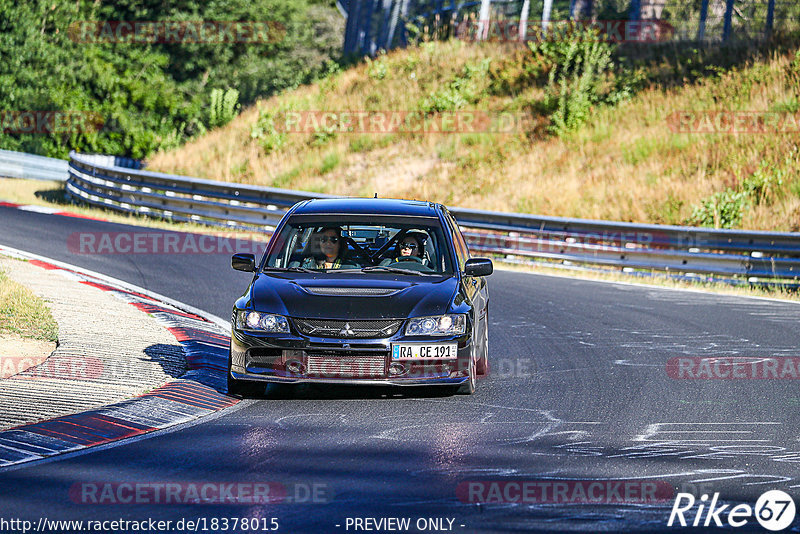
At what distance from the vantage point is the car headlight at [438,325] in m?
8.54

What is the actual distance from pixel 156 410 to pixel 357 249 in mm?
2452

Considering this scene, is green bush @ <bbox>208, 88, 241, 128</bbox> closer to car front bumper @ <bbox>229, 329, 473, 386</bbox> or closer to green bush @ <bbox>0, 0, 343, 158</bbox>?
green bush @ <bbox>0, 0, 343, 158</bbox>

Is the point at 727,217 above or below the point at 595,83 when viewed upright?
below

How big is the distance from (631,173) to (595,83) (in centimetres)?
568

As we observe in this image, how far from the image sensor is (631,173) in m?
26.8

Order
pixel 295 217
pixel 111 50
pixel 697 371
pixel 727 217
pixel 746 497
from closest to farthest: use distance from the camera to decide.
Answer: pixel 746 497 < pixel 295 217 < pixel 697 371 < pixel 727 217 < pixel 111 50

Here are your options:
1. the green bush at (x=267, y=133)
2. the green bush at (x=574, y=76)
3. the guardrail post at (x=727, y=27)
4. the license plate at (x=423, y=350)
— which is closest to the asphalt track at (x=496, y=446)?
Result: the license plate at (x=423, y=350)

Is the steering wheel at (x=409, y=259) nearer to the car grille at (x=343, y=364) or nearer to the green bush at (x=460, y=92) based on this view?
the car grille at (x=343, y=364)

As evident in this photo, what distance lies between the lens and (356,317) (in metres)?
8.47

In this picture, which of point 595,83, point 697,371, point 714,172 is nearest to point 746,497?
point 697,371

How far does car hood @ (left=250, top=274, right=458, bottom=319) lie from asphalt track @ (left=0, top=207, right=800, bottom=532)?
29.1 inches

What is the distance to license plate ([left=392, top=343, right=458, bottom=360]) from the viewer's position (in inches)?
333

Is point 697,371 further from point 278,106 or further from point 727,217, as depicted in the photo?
point 278,106

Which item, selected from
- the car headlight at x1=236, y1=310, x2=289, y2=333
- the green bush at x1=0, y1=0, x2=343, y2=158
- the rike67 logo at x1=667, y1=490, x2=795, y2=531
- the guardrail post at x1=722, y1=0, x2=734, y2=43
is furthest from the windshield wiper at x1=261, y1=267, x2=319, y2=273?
the green bush at x1=0, y1=0, x2=343, y2=158
